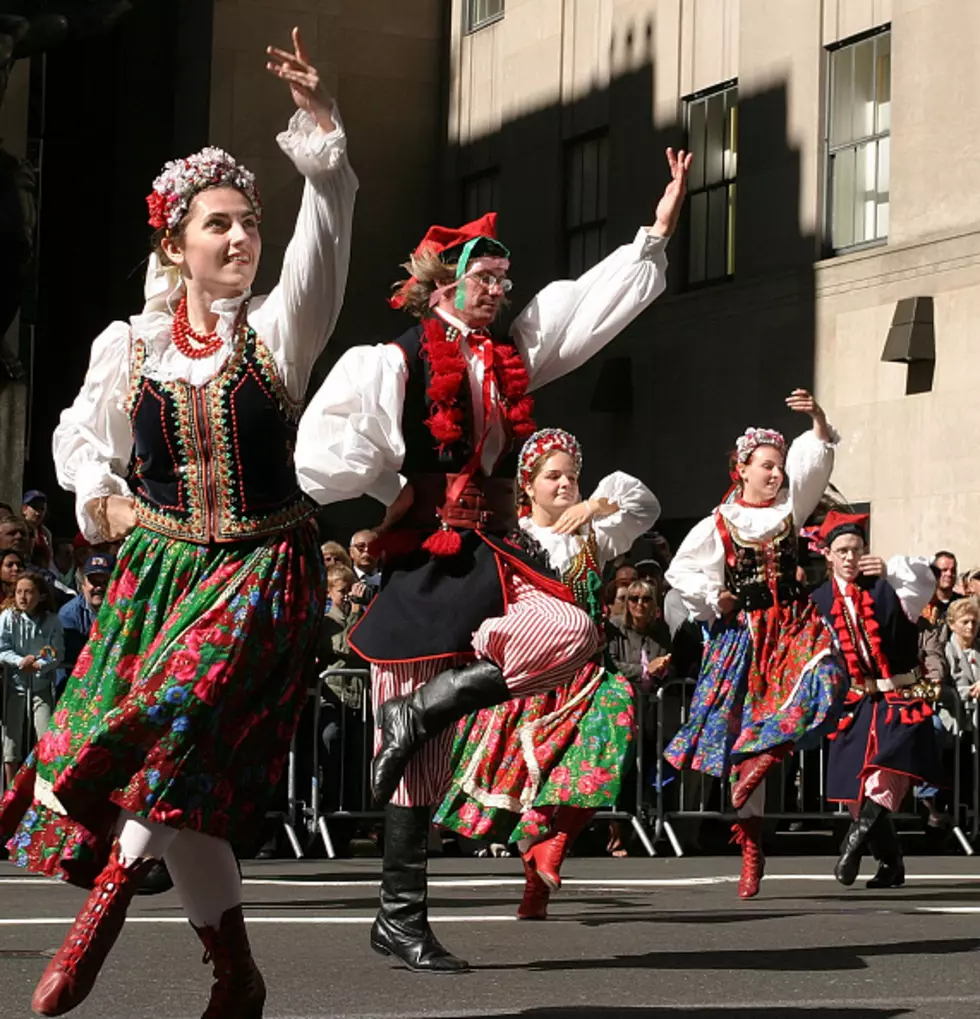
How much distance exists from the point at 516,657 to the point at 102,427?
130cm

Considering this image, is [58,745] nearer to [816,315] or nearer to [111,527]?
[111,527]

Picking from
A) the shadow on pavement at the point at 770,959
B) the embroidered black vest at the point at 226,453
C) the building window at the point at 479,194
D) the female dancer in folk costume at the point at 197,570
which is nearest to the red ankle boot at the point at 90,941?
the female dancer in folk costume at the point at 197,570

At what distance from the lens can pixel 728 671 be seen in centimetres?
1047

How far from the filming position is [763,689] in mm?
10328

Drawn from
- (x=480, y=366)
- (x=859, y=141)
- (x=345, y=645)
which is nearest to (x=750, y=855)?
(x=480, y=366)

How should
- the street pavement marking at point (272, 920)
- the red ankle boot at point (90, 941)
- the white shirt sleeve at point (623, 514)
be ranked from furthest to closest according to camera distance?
the white shirt sleeve at point (623, 514)
the street pavement marking at point (272, 920)
the red ankle boot at point (90, 941)

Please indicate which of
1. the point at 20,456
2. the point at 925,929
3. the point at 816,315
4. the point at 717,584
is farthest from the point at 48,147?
the point at 925,929

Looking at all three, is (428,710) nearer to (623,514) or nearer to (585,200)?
(623,514)

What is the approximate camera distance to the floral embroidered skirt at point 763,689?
10.1m

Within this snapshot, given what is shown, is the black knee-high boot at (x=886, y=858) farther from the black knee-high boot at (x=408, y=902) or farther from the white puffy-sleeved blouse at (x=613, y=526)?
the black knee-high boot at (x=408, y=902)

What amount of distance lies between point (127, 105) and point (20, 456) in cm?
845

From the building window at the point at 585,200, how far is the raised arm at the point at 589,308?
56.3 feet

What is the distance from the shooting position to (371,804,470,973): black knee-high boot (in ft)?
21.5

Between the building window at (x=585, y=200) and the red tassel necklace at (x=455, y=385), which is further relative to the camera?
the building window at (x=585, y=200)
